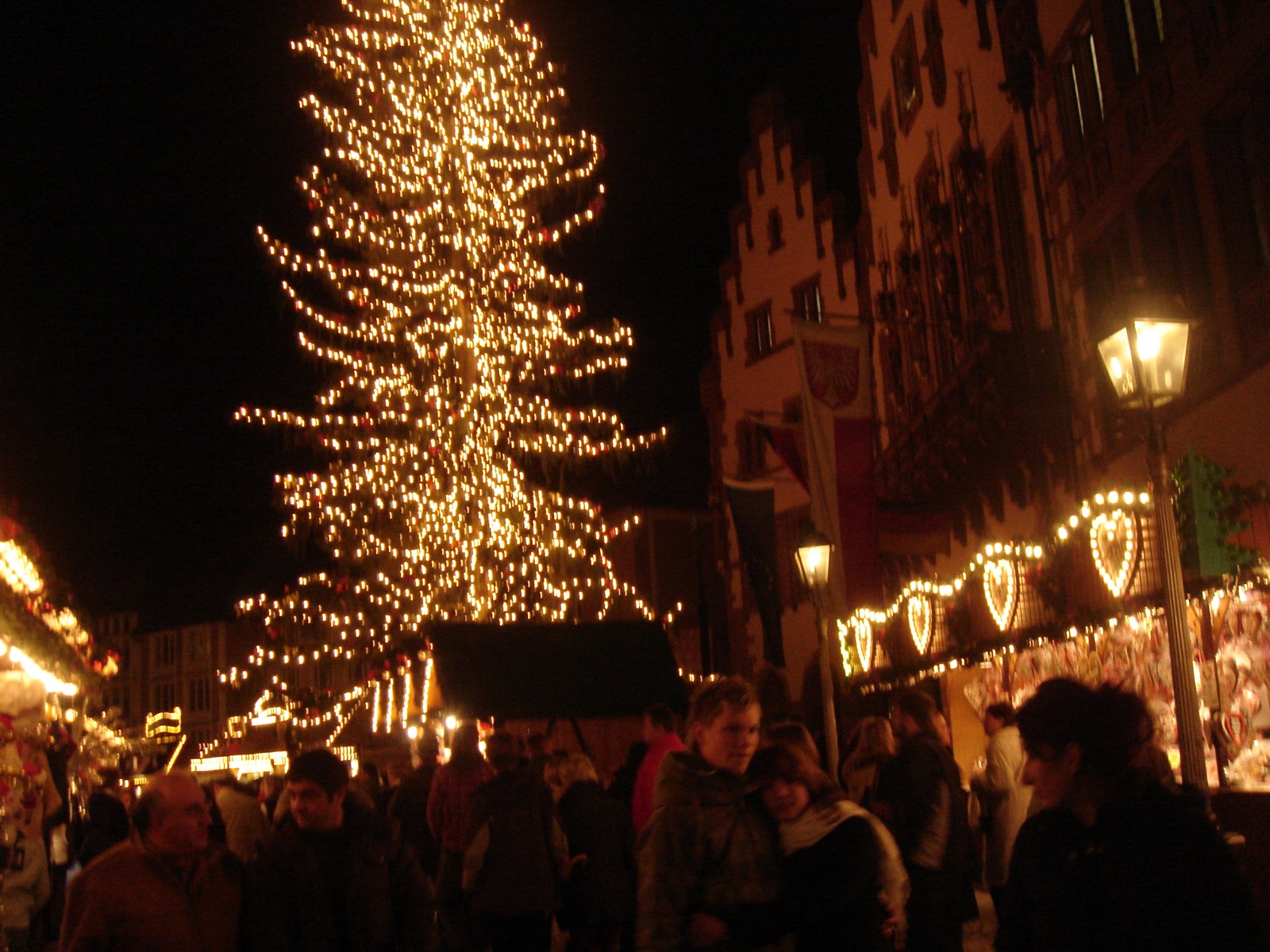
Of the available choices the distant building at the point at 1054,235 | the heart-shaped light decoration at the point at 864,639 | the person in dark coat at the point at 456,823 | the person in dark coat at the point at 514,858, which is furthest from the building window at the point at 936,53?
the person in dark coat at the point at 514,858

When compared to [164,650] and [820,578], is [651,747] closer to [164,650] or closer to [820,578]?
[820,578]

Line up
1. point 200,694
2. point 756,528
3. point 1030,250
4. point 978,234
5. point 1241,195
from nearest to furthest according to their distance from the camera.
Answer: point 1241,195, point 1030,250, point 978,234, point 756,528, point 200,694

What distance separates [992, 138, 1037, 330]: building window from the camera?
54.8ft

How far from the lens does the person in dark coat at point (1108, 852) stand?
3166 millimetres

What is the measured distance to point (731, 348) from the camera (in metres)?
31.2

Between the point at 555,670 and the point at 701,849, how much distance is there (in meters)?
10.6

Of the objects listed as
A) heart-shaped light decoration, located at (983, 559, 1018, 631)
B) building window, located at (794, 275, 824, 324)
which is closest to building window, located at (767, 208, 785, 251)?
building window, located at (794, 275, 824, 324)

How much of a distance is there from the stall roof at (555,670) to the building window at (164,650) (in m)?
88.6

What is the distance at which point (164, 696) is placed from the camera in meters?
97.0

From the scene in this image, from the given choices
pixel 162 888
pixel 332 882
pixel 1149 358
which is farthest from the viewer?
pixel 1149 358

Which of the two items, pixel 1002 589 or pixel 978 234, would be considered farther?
pixel 978 234

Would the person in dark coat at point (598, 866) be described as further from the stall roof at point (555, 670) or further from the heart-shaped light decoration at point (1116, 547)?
the stall roof at point (555, 670)

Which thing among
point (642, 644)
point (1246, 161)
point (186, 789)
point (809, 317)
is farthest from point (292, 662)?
point (186, 789)

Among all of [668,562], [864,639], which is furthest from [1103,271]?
[668,562]
